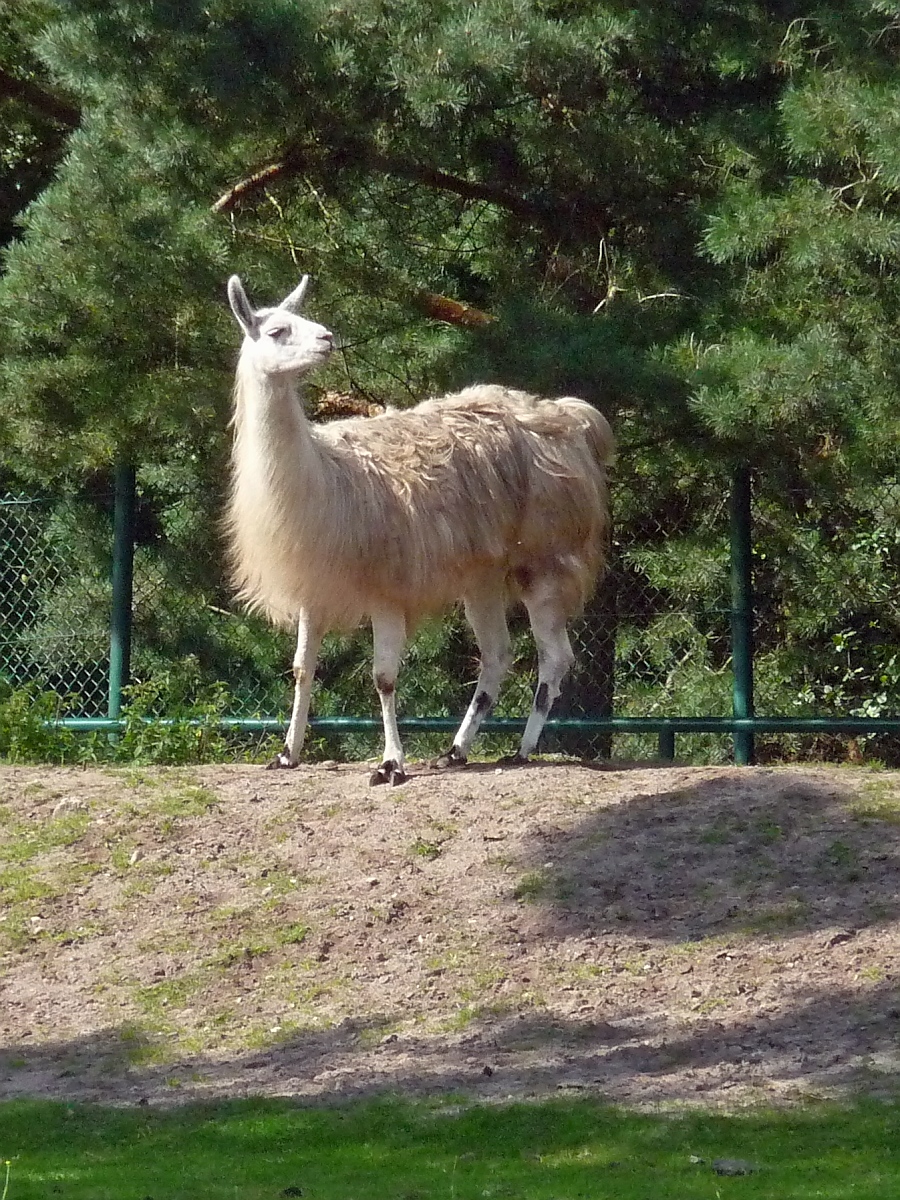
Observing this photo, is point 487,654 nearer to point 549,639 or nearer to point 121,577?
point 549,639

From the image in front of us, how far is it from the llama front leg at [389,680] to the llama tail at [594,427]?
4.37ft

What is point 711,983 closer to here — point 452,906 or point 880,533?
point 452,906

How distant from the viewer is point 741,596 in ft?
28.6

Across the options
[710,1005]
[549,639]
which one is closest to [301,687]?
[549,639]

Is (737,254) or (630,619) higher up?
(737,254)

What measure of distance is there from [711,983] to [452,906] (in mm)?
1132

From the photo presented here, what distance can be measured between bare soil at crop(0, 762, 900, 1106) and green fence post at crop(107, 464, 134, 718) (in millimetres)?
1513

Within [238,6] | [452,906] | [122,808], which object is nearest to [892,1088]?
[452,906]

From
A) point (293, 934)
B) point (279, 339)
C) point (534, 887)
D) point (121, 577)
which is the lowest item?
point (293, 934)

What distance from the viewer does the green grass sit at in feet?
13.1

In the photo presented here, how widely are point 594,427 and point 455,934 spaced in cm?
301

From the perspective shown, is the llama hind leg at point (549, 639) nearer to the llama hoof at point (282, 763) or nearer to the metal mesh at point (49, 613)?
the llama hoof at point (282, 763)

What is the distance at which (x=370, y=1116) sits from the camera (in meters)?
4.64

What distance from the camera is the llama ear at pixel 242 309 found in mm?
7219
